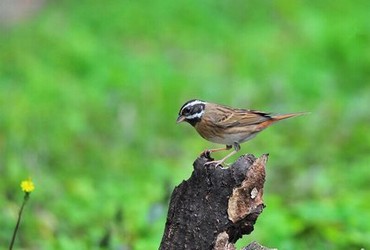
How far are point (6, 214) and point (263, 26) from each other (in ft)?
33.1

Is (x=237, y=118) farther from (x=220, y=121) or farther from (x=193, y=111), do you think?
(x=193, y=111)

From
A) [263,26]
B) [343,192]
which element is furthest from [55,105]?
[263,26]

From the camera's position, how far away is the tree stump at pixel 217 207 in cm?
564

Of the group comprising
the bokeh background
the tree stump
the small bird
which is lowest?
the tree stump

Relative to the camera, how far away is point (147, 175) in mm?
11180

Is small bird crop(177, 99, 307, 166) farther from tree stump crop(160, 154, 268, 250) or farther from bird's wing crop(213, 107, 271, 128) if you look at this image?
tree stump crop(160, 154, 268, 250)

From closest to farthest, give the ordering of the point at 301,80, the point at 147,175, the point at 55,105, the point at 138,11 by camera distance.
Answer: the point at 147,175
the point at 55,105
the point at 301,80
the point at 138,11

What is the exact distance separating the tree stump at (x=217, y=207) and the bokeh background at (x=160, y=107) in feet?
6.25

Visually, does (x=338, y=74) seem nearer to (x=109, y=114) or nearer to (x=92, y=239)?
(x=109, y=114)

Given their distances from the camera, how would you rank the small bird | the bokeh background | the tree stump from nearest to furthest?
1. the tree stump
2. the small bird
3. the bokeh background

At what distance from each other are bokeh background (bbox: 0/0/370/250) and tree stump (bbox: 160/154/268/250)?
6.25 ft

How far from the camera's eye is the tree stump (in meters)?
5.64

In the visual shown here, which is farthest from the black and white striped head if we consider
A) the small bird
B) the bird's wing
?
the bird's wing

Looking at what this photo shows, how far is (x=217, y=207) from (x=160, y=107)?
786cm
